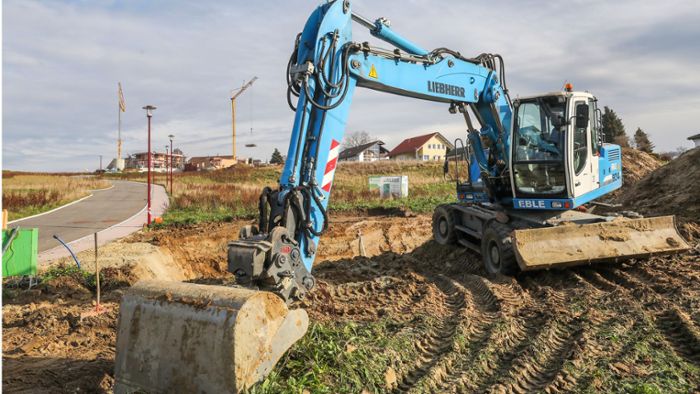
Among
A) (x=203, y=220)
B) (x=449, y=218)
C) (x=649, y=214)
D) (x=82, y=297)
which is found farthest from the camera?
(x=203, y=220)

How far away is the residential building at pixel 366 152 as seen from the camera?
6668 cm

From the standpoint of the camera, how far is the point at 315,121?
561 cm

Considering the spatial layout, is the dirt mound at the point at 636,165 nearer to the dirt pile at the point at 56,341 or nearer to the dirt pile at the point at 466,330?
the dirt pile at the point at 466,330

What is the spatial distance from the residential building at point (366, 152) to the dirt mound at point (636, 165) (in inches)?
1686

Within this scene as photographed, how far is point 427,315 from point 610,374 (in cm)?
197

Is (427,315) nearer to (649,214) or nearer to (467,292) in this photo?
(467,292)

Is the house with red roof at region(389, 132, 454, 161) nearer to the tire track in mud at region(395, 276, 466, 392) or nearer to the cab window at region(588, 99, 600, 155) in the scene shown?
the cab window at region(588, 99, 600, 155)

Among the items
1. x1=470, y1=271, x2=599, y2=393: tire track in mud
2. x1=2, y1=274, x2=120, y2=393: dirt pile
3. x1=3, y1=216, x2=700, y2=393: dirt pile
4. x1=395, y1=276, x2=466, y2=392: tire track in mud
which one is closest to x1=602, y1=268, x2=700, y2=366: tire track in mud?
x1=3, y1=216, x2=700, y2=393: dirt pile

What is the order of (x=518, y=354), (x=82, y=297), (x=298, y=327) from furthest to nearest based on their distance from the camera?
1. (x=82, y=297)
2. (x=518, y=354)
3. (x=298, y=327)

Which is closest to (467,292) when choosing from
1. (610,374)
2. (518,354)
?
(518,354)

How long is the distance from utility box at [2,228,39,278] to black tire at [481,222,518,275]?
730 cm

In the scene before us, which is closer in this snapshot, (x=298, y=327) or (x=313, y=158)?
(x=298, y=327)

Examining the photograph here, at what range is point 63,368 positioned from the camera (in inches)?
175

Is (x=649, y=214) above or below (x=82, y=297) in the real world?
above
